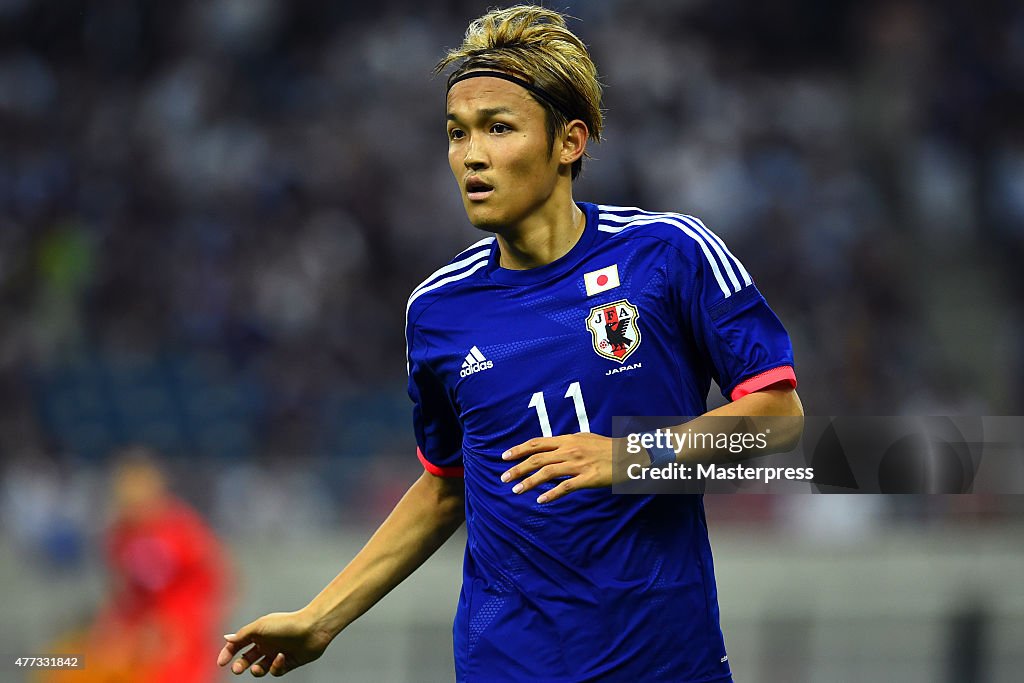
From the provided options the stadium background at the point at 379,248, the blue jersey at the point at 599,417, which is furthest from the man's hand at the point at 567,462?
the stadium background at the point at 379,248

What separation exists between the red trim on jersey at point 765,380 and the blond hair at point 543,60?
75 centimetres

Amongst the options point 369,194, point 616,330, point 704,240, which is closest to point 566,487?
point 616,330

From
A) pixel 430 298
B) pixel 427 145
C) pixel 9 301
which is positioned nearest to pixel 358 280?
pixel 427 145

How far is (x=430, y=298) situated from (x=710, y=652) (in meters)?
1.09

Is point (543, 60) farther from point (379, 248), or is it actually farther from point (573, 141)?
point (379, 248)

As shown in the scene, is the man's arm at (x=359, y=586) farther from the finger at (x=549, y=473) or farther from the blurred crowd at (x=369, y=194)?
the blurred crowd at (x=369, y=194)

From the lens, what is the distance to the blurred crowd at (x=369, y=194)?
11.2m

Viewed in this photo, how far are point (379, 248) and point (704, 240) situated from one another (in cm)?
998

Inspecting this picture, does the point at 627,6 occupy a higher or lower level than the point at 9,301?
higher

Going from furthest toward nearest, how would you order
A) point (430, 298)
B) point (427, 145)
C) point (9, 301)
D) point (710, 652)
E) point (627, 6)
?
point (627, 6) → point (427, 145) → point (9, 301) → point (430, 298) → point (710, 652)

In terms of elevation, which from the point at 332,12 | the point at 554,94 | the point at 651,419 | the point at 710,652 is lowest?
the point at 710,652

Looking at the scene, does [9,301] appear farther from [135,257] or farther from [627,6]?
[627,6]

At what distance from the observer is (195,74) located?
14266 millimetres

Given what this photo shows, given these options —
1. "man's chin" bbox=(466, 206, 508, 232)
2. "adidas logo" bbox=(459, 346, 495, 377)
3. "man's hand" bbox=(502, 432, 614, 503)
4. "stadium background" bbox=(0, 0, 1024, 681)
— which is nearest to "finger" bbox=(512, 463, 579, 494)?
"man's hand" bbox=(502, 432, 614, 503)
